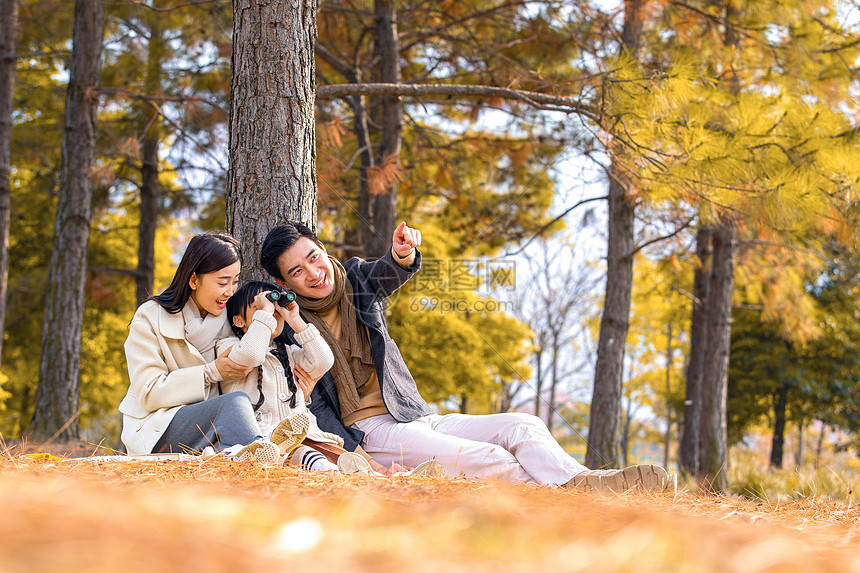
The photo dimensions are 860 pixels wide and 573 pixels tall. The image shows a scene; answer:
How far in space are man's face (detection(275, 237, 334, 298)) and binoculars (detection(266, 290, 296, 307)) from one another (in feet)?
0.50

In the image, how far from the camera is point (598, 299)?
1436cm

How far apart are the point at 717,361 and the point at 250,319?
600 cm

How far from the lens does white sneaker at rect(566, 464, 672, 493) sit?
6.59 feet

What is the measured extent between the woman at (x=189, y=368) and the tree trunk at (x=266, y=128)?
0.46 metres

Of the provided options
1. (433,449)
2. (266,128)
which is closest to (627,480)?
(433,449)

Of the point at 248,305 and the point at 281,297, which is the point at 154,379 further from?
the point at 281,297

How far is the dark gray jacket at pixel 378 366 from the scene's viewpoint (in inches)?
103

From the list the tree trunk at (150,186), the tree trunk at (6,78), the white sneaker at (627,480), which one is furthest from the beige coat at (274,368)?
the tree trunk at (150,186)

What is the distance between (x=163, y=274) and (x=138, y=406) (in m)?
8.95

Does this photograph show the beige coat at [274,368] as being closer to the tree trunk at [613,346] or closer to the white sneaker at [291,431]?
the white sneaker at [291,431]

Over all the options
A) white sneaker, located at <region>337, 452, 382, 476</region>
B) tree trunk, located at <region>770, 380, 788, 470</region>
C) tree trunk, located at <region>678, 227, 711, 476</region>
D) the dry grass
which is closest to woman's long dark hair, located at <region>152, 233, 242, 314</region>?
white sneaker, located at <region>337, 452, 382, 476</region>

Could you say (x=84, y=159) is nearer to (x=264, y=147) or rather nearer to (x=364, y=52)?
(x=364, y=52)

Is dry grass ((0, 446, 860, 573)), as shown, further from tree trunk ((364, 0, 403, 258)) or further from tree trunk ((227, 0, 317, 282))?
tree trunk ((364, 0, 403, 258))

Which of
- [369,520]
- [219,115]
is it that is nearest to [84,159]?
[219,115]
